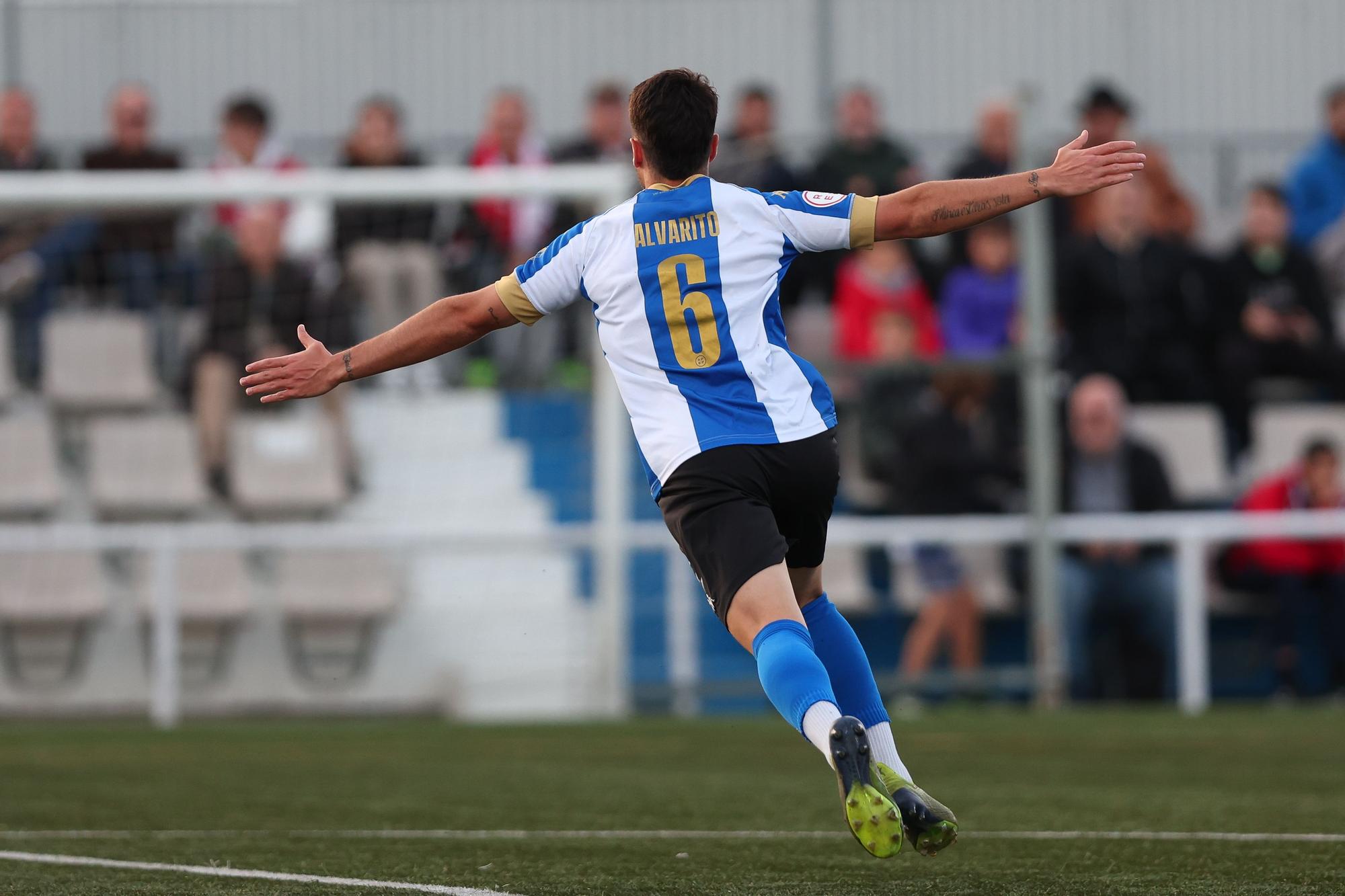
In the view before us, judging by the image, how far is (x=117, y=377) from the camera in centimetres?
1351

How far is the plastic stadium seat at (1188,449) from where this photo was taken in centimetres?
1331

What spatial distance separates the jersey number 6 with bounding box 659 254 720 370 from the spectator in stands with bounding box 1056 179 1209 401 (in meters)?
8.84

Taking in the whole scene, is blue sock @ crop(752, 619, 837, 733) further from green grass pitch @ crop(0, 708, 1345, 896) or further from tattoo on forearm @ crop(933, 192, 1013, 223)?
tattoo on forearm @ crop(933, 192, 1013, 223)

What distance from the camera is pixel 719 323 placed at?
15.1 ft

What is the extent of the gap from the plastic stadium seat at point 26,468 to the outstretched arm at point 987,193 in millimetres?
9526

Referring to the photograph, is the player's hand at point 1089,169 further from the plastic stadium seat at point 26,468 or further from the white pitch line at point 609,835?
the plastic stadium seat at point 26,468

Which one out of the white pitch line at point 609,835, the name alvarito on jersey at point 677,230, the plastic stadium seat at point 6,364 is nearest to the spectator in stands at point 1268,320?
the plastic stadium seat at point 6,364

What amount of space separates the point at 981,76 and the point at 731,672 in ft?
23.1

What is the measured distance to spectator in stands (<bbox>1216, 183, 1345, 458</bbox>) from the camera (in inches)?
535

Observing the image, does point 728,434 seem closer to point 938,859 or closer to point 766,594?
point 766,594

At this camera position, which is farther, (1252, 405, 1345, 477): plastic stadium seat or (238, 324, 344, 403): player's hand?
(1252, 405, 1345, 477): plastic stadium seat

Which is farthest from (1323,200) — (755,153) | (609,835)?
(609,835)

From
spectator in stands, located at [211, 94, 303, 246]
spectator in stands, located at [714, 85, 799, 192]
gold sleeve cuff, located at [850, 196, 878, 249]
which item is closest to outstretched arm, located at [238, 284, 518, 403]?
gold sleeve cuff, located at [850, 196, 878, 249]

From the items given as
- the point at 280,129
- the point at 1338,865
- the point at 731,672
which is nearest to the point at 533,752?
the point at 731,672
